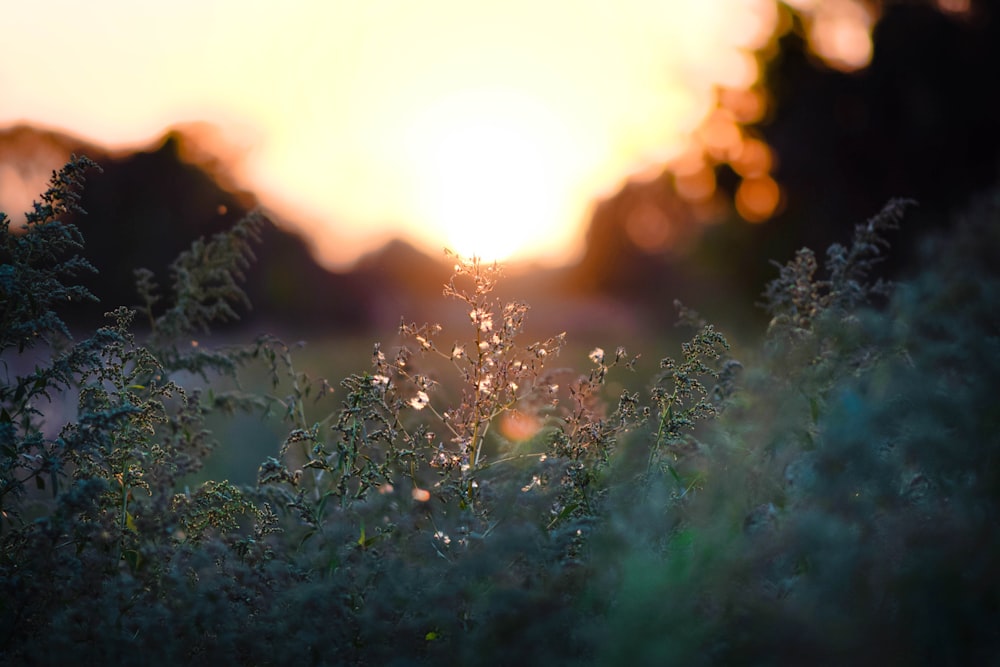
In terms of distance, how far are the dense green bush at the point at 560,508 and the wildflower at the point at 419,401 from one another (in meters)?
0.10

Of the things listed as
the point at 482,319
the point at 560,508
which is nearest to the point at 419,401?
the point at 482,319

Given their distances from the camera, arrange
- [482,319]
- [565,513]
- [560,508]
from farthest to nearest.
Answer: [482,319] → [560,508] → [565,513]

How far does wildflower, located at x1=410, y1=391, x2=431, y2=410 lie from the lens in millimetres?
3236

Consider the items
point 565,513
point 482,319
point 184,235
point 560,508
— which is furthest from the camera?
point 184,235

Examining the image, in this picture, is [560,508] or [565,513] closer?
[565,513]

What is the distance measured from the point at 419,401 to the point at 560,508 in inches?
23.8

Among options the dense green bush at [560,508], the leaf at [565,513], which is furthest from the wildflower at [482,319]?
the leaf at [565,513]

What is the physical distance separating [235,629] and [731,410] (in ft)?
5.69

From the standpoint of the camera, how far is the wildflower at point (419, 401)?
127 inches

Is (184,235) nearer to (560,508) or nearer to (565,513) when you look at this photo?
(560,508)

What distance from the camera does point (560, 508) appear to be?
3264 millimetres

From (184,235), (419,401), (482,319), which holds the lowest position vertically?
(419,401)

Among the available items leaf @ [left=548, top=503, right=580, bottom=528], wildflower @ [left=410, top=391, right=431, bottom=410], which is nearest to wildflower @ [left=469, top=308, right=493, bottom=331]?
wildflower @ [left=410, top=391, right=431, bottom=410]

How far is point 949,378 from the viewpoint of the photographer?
8.41 ft
